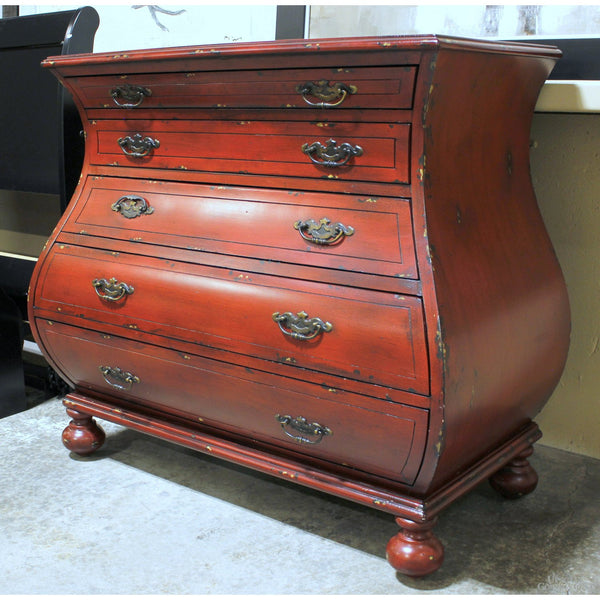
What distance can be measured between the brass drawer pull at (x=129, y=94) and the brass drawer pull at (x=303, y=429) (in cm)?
83

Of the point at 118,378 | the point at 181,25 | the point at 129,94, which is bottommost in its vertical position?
the point at 118,378

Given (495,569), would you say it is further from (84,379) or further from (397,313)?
(84,379)

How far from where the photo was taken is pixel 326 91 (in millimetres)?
1512

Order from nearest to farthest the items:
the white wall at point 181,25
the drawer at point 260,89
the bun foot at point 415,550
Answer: the drawer at point 260,89 → the bun foot at point 415,550 → the white wall at point 181,25

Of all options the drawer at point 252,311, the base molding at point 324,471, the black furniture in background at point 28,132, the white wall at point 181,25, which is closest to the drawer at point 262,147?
the drawer at point 252,311

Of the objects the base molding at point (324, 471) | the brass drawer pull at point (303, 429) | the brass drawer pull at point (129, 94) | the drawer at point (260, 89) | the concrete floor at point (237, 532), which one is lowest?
the concrete floor at point (237, 532)

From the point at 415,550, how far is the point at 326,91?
3.15ft

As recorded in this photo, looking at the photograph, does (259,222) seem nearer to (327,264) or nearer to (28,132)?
(327,264)

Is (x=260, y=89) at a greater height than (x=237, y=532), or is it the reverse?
(x=260, y=89)

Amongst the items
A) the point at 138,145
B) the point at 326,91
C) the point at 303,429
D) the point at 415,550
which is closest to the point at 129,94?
the point at 138,145

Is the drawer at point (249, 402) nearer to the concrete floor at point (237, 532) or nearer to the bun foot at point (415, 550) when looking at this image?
the bun foot at point (415, 550)

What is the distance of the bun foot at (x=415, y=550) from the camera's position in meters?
1.55

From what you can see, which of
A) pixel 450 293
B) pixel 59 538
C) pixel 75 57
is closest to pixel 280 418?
pixel 450 293

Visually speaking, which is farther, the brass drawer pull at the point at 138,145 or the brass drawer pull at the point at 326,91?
the brass drawer pull at the point at 138,145
